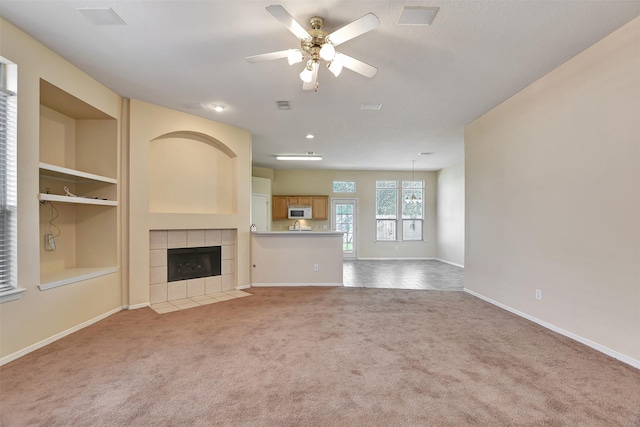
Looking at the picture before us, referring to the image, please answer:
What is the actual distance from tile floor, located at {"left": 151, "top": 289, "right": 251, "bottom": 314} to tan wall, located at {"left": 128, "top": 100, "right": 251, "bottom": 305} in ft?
0.86

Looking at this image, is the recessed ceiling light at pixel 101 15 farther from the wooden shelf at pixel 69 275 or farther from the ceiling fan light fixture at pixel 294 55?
the wooden shelf at pixel 69 275

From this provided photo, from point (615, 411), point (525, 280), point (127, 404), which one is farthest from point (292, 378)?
point (525, 280)

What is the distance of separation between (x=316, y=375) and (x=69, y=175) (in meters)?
3.54

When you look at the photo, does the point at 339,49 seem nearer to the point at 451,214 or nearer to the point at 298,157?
the point at 298,157

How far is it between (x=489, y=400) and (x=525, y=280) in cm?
223

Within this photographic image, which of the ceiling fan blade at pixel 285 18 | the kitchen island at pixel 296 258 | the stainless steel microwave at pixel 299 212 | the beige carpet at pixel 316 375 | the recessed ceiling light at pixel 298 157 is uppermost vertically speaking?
the recessed ceiling light at pixel 298 157

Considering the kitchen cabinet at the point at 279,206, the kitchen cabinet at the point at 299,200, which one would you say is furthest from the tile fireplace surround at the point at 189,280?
the kitchen cabinet at the point at 299,200

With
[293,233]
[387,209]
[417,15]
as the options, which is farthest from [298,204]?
[417,15]

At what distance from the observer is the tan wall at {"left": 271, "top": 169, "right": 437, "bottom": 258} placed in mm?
9336

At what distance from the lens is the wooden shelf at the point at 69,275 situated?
2.92 m

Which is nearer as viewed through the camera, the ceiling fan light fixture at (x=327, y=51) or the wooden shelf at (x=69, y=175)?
the ceiling fan light fixture at (x=327, y=51)

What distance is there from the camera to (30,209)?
270cm

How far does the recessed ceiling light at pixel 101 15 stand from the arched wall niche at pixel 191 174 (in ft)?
6.87

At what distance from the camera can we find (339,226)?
9.53m
